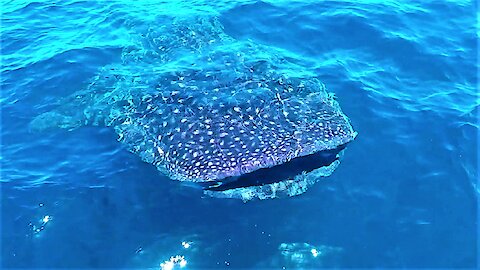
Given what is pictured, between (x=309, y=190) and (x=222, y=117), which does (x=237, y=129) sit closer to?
(x=222, y=117)

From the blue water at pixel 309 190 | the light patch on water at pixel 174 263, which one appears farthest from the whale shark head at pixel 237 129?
the light patch on water at pixel 174 263

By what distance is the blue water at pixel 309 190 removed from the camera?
396 inches

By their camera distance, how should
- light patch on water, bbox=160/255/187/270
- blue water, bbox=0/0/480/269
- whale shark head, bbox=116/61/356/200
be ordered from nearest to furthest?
light patch on water, bbox=160/255/187/270 → blue water, bbox=0/0/480/269 → whale shark head, bbox=116/61/356/200

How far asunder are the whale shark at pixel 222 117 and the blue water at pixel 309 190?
403 millimetres

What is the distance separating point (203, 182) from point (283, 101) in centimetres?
284

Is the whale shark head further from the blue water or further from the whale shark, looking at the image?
the blue water

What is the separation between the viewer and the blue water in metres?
10.1

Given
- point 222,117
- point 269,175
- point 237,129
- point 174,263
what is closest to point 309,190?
point 269,175

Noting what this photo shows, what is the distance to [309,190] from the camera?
36.8 feet

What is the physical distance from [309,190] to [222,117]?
2608mm

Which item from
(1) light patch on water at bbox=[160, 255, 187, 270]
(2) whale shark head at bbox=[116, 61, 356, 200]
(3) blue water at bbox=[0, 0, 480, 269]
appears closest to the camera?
(1) light patch on water at bbox=[160, 255, 187, 270]

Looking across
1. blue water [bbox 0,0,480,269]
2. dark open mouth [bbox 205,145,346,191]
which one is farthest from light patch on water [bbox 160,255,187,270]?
dark open mouth [bbox 205,145,346,191]

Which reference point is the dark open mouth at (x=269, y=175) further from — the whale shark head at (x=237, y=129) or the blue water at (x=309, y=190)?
the blue water at (x=309, y=190)

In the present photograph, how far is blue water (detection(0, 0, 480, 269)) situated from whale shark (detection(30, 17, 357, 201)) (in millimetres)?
403
